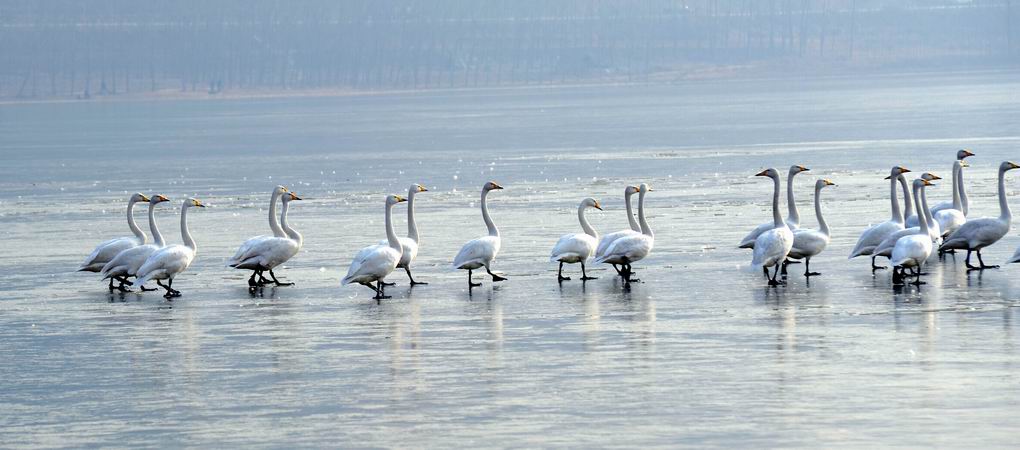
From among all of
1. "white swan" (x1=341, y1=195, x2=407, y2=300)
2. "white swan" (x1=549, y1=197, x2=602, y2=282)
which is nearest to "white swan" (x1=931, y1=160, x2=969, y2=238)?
"white swan" (x1=549, y1=197, x2=602, y2=282)

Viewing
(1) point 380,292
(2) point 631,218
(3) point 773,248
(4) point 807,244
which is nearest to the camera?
(3) point 773,248

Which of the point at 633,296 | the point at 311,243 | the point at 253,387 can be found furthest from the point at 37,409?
the point at 311,243

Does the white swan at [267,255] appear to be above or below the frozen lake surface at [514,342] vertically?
above

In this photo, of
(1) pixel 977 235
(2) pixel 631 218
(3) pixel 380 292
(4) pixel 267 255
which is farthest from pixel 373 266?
(1) pixel 977 235

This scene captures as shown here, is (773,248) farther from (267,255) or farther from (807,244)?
(267,255)

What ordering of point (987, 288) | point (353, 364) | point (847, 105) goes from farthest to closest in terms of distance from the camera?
point (847, 105), point (987, 288), point (353, 364)

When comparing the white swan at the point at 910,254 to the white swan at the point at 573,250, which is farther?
the white swan at the point at 573,250

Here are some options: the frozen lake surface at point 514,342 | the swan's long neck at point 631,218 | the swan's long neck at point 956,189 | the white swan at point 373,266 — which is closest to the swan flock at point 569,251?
the white swan at point 373,266

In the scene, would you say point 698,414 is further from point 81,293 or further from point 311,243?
point 311,243

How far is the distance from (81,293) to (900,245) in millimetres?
8638

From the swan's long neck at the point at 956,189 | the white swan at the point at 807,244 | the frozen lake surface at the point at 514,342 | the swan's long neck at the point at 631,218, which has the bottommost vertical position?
the frozen lake surface at the point at 514,342

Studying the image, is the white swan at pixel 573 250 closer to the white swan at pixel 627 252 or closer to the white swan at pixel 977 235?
the white swan at pixel 627 252

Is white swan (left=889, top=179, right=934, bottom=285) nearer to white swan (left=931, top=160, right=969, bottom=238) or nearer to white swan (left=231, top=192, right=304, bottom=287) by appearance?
white swan (left=931, top=160, right=969, bottom=238)

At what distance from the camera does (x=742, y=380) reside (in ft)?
43.1
